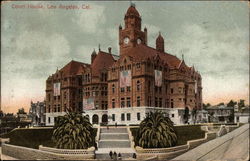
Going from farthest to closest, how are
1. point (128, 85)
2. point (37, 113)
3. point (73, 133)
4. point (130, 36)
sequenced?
point (130, 36) → point (128, 85) → point (37, 113) → point (73, 133)

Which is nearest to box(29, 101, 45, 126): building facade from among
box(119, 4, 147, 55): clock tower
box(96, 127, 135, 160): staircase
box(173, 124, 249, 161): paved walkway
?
box(96, 127, 135, 160): staircase

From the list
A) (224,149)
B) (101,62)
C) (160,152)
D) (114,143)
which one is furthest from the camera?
(101,62)

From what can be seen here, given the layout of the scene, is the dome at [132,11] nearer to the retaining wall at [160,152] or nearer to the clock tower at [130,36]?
the clock tower at [130,36]

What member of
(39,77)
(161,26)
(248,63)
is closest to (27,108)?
(39,77)

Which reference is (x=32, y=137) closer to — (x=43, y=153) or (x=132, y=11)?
(x=43, y=153)

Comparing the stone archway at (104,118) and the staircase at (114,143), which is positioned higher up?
the stone archway at (104,118)

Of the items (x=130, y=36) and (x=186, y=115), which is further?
(x=186, y=115)

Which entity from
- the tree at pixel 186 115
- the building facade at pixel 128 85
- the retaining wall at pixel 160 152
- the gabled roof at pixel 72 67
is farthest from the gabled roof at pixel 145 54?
the retaining wall at pixel 160 152

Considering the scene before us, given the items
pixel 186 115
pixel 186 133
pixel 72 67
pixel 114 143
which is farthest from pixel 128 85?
pixel 186 115
